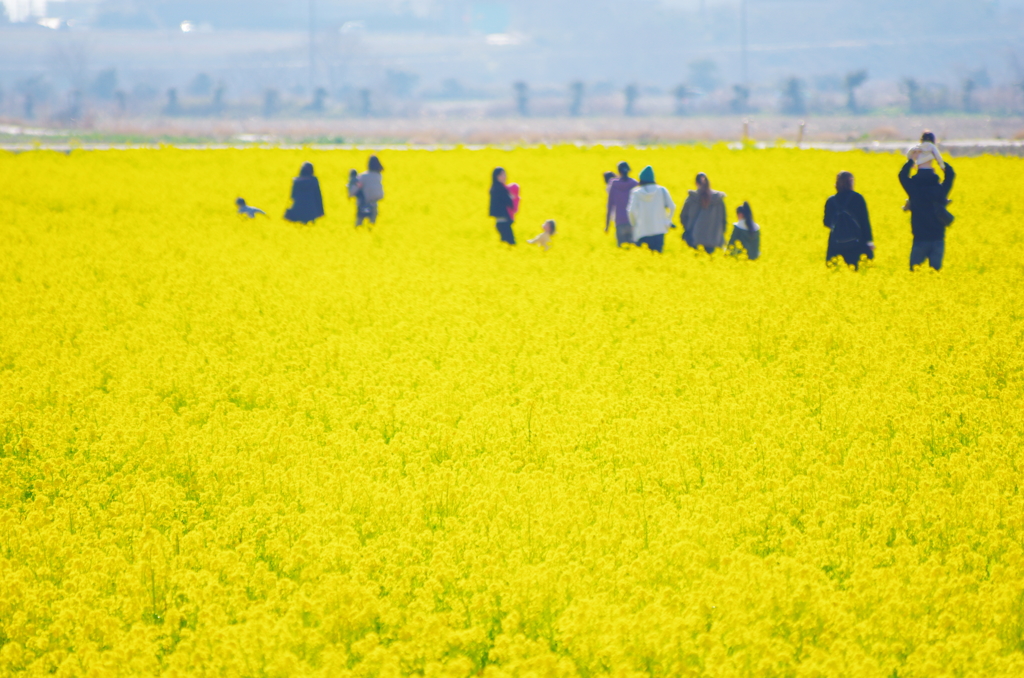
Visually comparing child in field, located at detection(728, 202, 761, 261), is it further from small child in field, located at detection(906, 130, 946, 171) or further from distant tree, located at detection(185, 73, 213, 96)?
distant tree, located at detection(185, 73, 213, 96)

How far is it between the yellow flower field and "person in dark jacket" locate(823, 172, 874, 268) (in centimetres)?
39

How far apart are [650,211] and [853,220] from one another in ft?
10.4

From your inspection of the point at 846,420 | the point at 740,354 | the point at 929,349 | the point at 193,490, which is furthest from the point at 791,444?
the point at 193,490

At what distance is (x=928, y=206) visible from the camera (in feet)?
46.3

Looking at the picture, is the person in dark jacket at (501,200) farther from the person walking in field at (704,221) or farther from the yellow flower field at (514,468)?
the person walking in field at (704,221)

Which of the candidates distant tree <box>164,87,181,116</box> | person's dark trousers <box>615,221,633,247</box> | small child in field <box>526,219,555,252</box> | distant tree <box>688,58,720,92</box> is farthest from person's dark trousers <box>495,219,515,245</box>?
distant tree <box>688,58,720,92</box>

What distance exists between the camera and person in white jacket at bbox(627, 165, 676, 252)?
645 inches

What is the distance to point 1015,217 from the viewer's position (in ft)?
66.6

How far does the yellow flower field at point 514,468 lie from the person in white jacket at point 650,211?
775 mm

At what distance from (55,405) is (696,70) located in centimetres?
15516

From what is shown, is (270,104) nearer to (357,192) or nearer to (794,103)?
(794,103)

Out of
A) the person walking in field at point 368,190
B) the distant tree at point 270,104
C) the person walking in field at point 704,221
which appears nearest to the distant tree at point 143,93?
the distant tree at point 270,104

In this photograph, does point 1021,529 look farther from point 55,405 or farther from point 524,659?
point 55,405

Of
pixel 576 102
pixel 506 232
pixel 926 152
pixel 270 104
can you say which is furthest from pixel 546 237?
pixel 270 104
